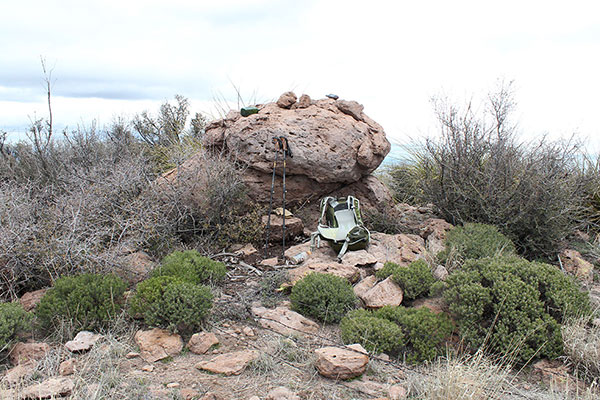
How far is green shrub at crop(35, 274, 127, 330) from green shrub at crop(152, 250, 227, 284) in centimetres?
56

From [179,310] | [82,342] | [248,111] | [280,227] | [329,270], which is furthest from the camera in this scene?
[248,111]

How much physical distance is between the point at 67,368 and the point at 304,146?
4009mm

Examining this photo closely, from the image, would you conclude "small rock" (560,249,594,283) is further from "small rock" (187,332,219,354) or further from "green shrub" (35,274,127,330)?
"green shrub" (35,274,127,330)

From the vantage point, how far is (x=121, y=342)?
11.9 ft

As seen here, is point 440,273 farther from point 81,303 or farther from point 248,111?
point 248,111

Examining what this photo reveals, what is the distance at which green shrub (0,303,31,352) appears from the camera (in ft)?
11.2

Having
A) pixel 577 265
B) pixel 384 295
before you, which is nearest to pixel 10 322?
pixel 384 295

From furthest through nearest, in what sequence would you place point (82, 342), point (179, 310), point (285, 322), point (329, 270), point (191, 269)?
point (329, 270) < point (191, 269) < point (285, 322) < point (179, 310) < point (82, 342)

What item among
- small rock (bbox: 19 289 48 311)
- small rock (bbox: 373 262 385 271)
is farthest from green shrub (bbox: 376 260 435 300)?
small rock (bbox: 19 289 48 311)

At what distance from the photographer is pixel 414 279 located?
4.34 meters

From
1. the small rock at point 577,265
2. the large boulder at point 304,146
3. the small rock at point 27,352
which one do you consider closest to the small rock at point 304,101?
the large boulder at point 304,146

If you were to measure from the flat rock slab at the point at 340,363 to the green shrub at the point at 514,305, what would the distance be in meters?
0.91

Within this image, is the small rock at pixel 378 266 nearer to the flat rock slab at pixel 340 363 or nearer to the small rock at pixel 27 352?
the flat rock slab at pixel 340 363

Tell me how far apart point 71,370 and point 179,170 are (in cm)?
345
